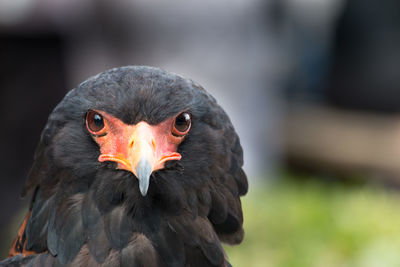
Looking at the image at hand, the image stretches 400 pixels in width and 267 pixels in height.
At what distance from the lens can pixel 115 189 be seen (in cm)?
190

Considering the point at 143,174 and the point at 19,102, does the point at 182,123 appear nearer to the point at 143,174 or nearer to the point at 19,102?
the point at 143,174

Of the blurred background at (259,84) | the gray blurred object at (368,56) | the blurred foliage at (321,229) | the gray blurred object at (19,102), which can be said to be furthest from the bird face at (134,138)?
the gray blurred object at (368,56)

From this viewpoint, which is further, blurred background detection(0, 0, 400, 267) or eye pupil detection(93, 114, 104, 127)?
blurred background detection(0, 0, 400, 267)

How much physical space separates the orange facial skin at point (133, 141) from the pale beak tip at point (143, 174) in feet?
0.16

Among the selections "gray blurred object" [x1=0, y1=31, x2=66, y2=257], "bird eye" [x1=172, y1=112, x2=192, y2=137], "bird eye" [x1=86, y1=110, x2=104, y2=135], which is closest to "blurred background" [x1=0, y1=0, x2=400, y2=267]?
"gray blurred object" [x1=0, y1=31, x2=66, y2=257]

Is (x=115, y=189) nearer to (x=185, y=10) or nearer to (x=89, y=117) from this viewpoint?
(x=89, y=117)

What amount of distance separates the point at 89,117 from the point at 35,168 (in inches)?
13.4

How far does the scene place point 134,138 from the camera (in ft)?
5.93

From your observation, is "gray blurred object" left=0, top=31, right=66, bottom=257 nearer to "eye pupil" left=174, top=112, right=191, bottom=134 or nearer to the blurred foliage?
the blurred foliage

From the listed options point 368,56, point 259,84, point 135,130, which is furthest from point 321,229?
point 135,130

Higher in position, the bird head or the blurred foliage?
the bird head

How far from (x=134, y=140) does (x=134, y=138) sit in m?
0.01

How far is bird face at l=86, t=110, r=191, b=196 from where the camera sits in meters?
1.79

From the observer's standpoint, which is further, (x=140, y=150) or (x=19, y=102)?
(x=19, y=102)
